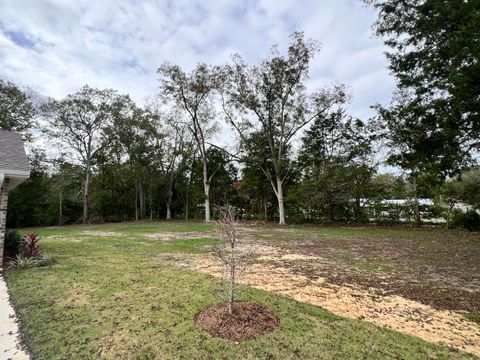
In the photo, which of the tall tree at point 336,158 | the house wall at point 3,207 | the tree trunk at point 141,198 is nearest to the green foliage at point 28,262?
the house wall at point 3,207

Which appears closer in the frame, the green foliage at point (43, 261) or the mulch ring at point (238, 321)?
the mulch ring at point (238, 321)

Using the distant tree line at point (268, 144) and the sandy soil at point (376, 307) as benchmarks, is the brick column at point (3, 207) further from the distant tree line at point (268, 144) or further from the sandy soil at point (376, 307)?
the distant tree line at point (268, 144)

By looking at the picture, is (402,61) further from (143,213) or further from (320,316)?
(143,213)

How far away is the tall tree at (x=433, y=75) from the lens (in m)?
6.64

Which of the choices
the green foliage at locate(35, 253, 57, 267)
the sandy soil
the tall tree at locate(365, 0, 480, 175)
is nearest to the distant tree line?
the tall tree at locate(365, 0, 480, 175)

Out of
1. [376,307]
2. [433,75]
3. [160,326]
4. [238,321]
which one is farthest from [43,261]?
[433,75]

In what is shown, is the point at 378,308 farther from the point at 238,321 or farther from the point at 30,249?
the point at 30,249

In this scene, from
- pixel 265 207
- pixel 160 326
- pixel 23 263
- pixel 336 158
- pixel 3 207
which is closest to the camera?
pixel 160 326

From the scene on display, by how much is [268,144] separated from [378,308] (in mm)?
16642

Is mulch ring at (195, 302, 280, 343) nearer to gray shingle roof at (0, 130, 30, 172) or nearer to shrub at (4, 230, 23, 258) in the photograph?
gray shingle roof at (0, 130, 30, 172)

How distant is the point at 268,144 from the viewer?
19.8 m

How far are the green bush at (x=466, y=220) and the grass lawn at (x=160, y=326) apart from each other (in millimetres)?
13320

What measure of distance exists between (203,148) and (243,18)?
1283 cm

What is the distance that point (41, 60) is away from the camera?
1144 centimetres
